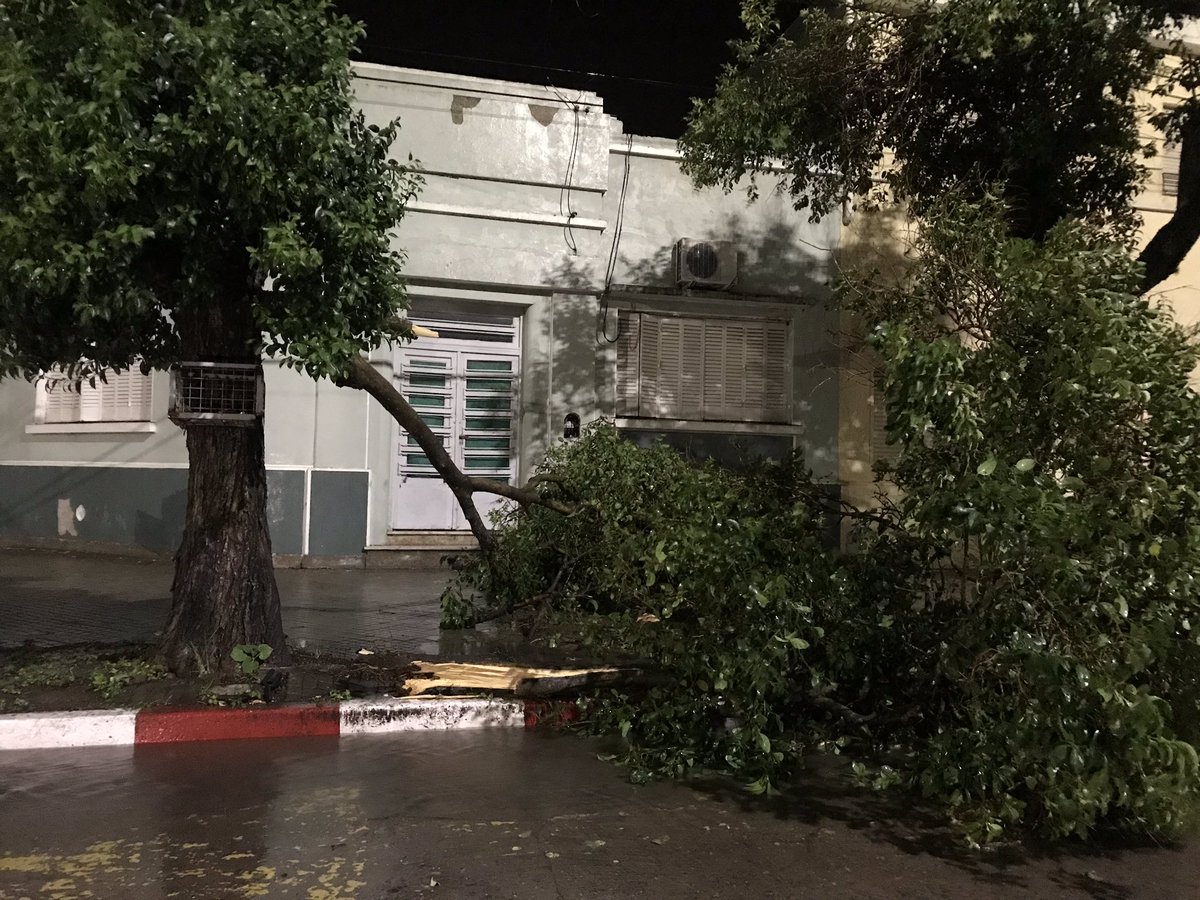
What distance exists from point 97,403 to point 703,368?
7.91m

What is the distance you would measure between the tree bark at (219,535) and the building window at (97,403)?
6.49m

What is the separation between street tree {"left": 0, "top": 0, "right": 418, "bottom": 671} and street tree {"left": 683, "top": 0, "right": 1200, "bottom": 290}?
3.99 metres

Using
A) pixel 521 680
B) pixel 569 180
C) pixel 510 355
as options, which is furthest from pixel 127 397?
pixel 521 680

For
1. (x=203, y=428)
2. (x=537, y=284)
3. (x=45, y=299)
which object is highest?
(x=537, y=284)

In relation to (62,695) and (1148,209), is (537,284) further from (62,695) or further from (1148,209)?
(1148,209)

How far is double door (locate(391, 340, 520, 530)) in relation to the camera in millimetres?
11406

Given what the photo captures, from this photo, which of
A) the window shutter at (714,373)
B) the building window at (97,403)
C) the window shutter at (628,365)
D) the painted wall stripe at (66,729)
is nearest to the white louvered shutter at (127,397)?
the building window at (97,403)

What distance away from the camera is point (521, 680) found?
5.98m

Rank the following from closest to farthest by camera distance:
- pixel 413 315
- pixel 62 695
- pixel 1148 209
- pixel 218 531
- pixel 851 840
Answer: pixel 851 840 → pixel 62 695 → pixel 218 531 → pixel 413 315 → pixel 1148 209

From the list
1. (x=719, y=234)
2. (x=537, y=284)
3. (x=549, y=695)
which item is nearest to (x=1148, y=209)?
(x=719, y=234)

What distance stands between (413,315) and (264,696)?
257 inches

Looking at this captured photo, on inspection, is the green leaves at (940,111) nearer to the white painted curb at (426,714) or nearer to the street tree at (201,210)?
the street tree at (201,210)

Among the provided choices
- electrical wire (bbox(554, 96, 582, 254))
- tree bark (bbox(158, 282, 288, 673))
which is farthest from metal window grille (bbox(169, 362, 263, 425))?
electrical wire (bbox(554, 96, 582, 254))

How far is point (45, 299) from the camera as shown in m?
5.20
